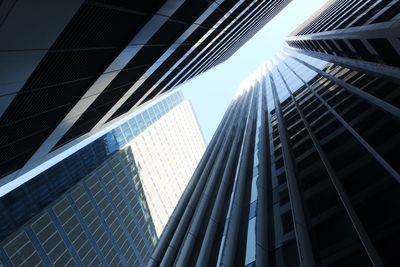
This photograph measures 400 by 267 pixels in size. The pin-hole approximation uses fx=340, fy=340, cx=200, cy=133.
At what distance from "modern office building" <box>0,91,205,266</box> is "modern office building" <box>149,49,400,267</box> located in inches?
772

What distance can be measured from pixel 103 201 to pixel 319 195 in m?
46.6

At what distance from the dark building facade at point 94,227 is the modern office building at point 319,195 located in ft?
61.3

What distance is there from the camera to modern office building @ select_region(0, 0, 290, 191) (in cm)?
787

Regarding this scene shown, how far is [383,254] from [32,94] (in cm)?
1080

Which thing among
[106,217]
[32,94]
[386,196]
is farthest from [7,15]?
[106,217]

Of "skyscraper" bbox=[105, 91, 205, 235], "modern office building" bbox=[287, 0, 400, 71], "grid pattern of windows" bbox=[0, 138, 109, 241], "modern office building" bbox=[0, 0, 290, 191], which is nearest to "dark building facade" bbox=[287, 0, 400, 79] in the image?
"modern office building" bbox=[287, 0, 400, 71]

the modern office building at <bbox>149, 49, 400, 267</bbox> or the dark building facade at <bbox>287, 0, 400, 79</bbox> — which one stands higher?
the dark building facade at <bbox>287, 0, 400, 79</bbox>

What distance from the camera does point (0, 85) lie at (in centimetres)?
834

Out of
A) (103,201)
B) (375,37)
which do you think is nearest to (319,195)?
(375,37)

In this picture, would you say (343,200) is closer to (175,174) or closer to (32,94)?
(32,94)

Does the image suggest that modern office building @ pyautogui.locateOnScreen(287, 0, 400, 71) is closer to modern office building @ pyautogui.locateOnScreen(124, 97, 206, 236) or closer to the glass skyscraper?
the glass skyscraper

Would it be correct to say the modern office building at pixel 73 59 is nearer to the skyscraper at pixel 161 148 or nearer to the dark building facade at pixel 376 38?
the dark building facade at pixel 376 38

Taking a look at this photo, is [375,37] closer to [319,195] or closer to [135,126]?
[319,195]

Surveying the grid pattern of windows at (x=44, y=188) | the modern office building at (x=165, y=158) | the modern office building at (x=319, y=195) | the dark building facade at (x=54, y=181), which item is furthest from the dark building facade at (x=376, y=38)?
the modern office building at (x=165, y=158)
